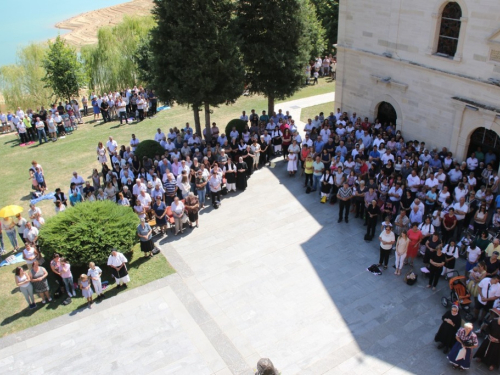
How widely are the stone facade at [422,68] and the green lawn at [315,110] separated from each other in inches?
183

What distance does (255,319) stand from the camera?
12055 mm

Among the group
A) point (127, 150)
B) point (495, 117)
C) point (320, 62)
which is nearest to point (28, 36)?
point (320, 62)

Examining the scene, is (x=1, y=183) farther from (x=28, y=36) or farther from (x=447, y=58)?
(x=28, y=36)

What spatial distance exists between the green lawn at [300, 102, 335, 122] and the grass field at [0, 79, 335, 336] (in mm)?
2527

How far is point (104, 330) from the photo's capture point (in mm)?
12055

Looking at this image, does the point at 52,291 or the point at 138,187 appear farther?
the point at 138,187

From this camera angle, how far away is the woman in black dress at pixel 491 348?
10031 millimetres

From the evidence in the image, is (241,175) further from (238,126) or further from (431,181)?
(431,181)

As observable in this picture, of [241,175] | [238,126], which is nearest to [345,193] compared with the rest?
[241,175]

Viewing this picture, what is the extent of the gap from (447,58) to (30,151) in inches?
781

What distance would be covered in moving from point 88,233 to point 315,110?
17.2 metres

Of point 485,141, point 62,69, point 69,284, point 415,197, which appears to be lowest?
point 69,284

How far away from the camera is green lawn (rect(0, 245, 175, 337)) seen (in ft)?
41.3

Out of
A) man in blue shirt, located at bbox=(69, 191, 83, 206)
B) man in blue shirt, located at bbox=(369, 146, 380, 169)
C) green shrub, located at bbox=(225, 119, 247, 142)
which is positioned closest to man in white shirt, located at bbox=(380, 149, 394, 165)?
man in blue shirt, located at bbox=(369, 146, 380, 169)
